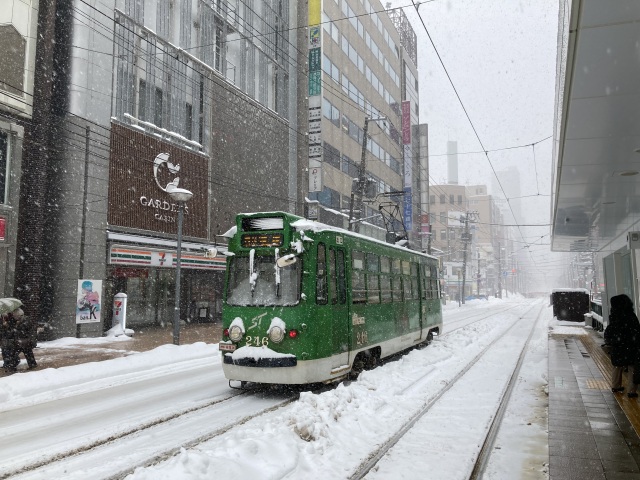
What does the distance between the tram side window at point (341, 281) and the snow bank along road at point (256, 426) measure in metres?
1.63

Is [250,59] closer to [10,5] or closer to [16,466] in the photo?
[10,5]

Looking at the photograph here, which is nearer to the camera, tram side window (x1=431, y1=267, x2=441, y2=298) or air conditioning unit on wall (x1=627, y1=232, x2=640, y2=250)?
air conditioning unit on wall (x1=627, y1=232, x2=640, y2=250)

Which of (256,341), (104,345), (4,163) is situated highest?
(4,163)

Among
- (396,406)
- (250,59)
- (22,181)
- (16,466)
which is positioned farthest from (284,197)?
(16,466)

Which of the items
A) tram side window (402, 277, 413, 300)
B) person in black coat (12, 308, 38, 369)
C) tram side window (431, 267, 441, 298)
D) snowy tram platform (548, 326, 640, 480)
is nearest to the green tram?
tram side window (402, 277, 413, 300)

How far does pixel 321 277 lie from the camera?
8.88 metres

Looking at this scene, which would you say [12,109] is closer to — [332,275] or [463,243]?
[332,275]

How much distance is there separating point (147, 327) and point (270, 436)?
18902mm

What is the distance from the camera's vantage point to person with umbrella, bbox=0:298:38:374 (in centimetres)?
1138

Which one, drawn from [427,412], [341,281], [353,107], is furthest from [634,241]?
[353,107]

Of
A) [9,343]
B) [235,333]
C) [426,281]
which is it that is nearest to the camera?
[235,333]

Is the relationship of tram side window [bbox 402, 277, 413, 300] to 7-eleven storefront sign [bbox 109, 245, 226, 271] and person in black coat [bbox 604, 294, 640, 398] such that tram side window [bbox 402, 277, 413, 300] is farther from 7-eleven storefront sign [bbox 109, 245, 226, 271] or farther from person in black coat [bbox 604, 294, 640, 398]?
7-eleven storefront sign [bbox 109, 245, 226, 271]

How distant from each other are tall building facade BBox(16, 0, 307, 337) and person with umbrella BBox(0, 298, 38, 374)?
4.89 metres

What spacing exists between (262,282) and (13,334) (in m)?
6.84
